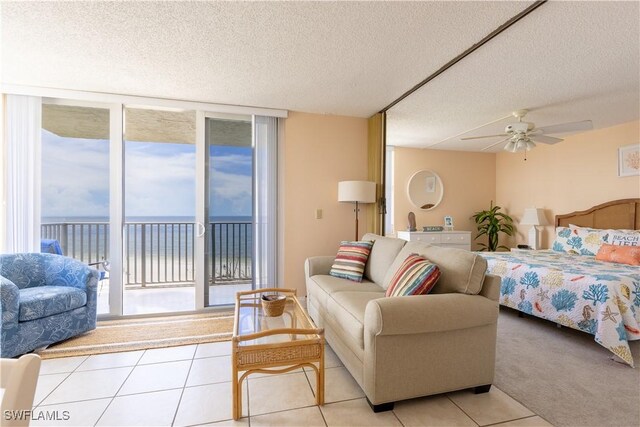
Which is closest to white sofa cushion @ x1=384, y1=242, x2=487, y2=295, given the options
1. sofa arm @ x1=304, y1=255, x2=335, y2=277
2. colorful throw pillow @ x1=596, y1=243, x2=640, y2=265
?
sofa arm @ x1=304, y1=255, x2=335, y2=277

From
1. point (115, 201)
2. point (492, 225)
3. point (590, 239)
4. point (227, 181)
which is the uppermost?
point (227, 181)

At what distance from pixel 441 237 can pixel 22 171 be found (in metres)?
5.47

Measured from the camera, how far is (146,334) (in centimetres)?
272

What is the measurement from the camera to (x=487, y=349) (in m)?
1.77

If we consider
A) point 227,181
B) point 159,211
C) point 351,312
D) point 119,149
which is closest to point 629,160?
point 351,312

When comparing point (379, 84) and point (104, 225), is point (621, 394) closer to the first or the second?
point (379, 84)

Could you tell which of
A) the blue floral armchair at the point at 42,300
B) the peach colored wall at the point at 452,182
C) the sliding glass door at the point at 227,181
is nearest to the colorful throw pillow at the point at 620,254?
the peach colored wall at the point at 452,182

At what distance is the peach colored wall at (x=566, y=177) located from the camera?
3.89 meters

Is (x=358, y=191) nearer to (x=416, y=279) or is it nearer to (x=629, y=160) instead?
(x=416, y=279)

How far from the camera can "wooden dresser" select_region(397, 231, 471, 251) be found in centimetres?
473

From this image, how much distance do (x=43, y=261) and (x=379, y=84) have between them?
3614 mm

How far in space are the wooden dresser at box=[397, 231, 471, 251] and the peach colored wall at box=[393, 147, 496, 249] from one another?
427 millimetres

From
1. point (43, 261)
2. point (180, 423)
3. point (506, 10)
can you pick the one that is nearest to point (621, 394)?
point (506, 10)

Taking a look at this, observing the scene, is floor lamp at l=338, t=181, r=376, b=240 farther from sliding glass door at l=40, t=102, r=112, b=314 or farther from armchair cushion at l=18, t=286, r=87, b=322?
armchair cushion at l=18, t=286, r=87, b=322
